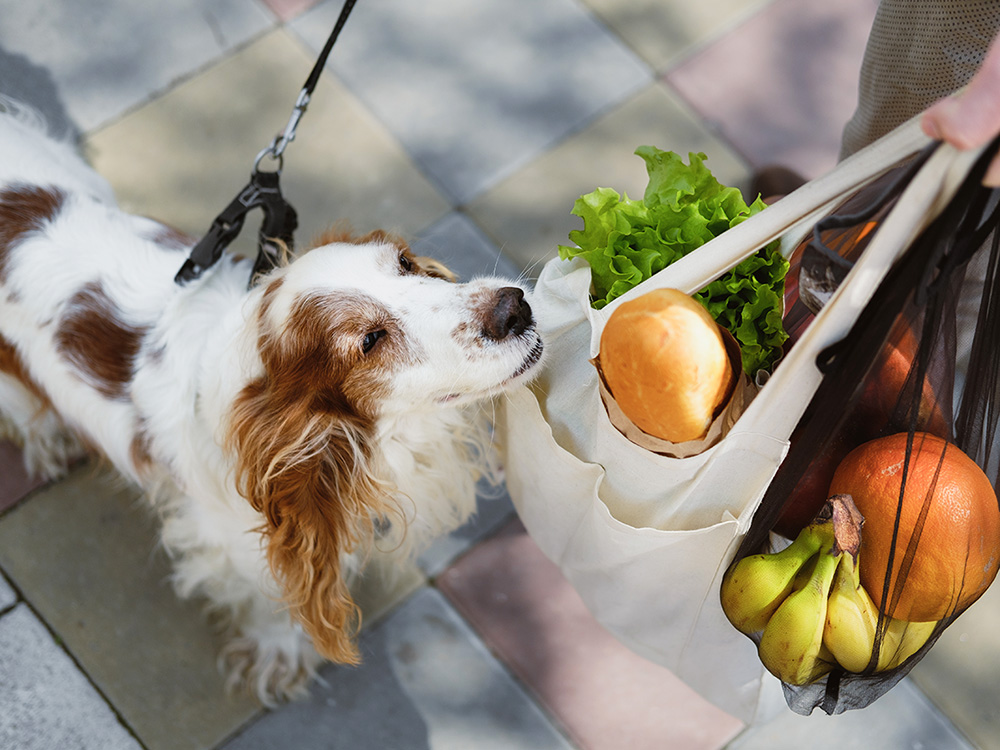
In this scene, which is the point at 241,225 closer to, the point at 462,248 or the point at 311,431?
the point at 311,431

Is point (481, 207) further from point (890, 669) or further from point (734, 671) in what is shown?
point (890, 669)

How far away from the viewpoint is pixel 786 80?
298cm

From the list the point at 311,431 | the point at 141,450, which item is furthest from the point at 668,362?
the point at 141,450

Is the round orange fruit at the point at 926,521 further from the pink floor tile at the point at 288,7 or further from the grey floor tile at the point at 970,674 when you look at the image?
the pink floor tile at the point at 288,7

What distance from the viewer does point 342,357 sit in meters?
1.57

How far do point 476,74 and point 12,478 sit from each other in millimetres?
1957

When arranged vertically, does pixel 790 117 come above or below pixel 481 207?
below

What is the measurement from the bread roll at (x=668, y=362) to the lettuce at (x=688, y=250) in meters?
0.18

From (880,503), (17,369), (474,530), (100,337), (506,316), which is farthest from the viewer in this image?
(474,530)

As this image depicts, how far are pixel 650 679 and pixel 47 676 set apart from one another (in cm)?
161

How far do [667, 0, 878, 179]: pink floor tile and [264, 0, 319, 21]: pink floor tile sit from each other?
4.30ft

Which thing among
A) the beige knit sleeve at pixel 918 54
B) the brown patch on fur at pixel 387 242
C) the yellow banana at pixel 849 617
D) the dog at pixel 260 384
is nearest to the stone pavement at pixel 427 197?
the dog at pixel 260 384

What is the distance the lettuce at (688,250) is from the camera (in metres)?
1.39

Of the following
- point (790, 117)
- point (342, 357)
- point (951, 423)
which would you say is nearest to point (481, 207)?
point (790, 117)
